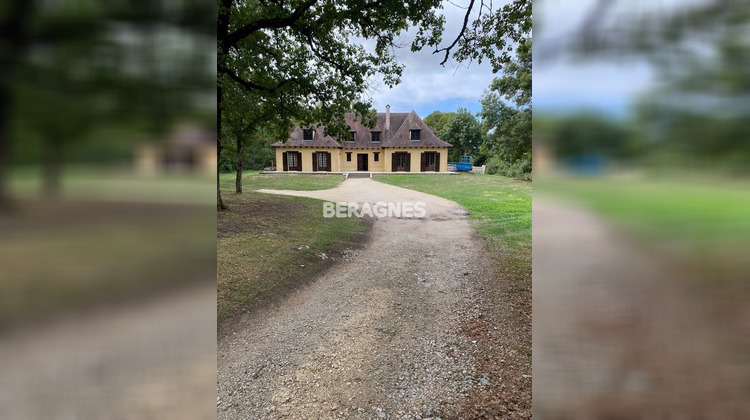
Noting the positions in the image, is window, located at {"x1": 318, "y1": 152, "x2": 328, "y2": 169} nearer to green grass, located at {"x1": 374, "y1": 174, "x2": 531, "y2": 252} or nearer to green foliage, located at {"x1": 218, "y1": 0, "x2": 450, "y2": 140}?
green grass, located at {"x1": 374, "y1": 174, "x2": 531, "y2": 252}

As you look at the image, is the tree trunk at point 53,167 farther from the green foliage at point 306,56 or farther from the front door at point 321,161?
the front door at point 321,161

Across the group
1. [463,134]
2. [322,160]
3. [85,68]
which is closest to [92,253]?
[85,68]

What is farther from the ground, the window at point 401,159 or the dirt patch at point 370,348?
the window at point 401,159

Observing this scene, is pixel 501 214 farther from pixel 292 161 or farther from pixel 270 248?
pixel 292 161

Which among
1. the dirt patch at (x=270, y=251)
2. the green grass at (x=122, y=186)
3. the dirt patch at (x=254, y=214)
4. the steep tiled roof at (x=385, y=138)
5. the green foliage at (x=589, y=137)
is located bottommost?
the dirt patch at (x=270, y=251)

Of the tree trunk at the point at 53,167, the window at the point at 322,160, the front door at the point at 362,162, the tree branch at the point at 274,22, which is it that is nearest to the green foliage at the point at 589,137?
the tree trunk at the point at 53,167

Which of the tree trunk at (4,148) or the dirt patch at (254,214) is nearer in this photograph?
the tree trunk at (4,148)

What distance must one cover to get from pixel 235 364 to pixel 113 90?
13.9 ft

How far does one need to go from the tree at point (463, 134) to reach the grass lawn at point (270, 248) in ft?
132

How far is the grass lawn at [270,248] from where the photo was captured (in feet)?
20.8

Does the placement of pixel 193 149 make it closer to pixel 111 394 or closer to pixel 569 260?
pixel 111 394

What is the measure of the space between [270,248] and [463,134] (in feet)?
155

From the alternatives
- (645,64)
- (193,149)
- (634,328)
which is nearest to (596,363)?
(634,328)

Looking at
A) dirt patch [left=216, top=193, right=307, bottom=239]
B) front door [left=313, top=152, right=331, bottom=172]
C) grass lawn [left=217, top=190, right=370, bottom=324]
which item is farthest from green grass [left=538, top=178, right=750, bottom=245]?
front door [left=313, top=152, right=331, bottom=172]
